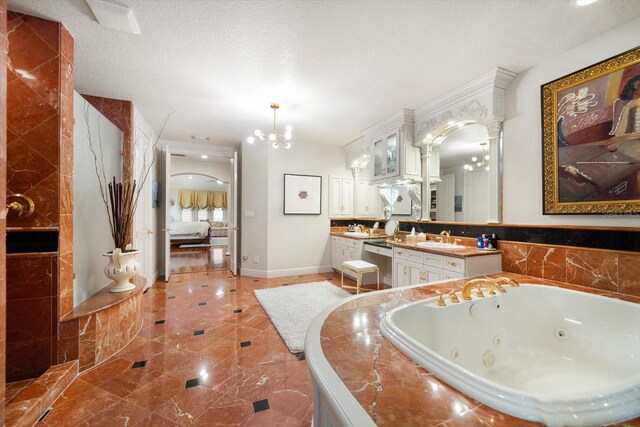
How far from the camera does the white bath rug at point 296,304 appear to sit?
2.39 metres

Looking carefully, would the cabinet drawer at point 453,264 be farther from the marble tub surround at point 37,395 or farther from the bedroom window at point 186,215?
the bedroom window at point 186,215

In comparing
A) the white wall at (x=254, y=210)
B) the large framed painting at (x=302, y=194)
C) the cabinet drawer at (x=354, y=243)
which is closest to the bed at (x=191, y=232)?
the white wall at (x=254, y=210)

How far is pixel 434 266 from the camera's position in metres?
2.53

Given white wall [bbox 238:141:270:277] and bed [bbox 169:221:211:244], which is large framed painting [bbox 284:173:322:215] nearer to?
white wall [bbox 238:141:270:277]

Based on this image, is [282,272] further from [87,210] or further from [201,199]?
[201,199]

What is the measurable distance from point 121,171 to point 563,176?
177 inches

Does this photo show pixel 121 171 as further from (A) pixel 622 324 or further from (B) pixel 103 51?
(A) pixel 622 324

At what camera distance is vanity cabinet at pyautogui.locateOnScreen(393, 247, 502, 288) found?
2277mm

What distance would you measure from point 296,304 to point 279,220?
1843 millimetres

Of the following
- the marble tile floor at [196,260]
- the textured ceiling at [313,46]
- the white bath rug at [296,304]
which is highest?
the textured ceiling at [313,46]

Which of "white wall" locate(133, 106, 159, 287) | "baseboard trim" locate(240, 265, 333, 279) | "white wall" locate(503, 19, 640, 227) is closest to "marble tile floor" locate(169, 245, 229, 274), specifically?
"white wall" locate(133, 106, 159, 287)

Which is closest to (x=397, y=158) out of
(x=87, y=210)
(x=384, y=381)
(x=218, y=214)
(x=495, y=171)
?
(x=495, y=171)

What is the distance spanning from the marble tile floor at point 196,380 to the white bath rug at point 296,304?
11 centimetres

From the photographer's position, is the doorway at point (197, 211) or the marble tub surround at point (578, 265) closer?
the marble tub surround at point (578, 265)
